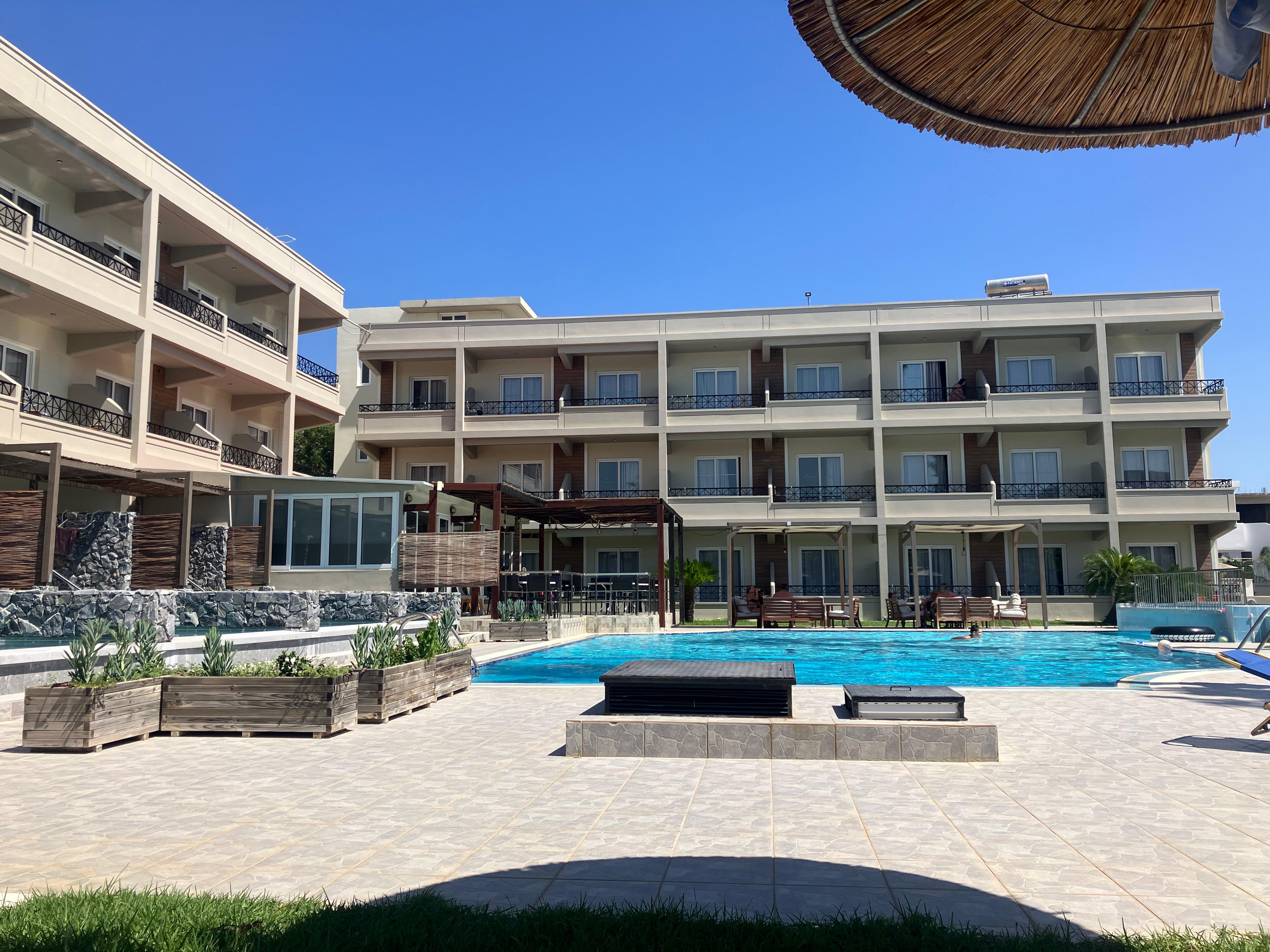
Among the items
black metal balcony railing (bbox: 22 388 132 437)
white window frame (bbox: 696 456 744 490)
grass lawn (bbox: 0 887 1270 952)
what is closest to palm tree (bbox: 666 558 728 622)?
white window frame (bbox: 696 456 744 490)

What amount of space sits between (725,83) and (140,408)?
17.0 metres

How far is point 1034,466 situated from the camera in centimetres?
3180

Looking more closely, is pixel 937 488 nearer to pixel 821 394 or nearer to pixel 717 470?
pixel 821 394

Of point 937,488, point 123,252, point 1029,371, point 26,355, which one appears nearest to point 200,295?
point 123,252

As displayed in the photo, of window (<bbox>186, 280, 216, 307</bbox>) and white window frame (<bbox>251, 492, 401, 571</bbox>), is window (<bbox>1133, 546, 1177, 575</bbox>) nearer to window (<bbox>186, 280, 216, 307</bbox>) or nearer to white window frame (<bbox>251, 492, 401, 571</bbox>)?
white window frame (<bbox>251, 492, 401, 571</bbox>)

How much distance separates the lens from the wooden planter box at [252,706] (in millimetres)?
7586

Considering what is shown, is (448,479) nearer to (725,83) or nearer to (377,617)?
(377,617)

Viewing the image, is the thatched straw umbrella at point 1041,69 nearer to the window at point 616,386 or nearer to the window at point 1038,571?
the window at point 1038,571

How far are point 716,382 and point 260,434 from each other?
15.6 metres

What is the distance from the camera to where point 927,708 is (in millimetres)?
7070

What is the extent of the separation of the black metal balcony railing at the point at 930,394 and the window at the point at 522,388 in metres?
12.5

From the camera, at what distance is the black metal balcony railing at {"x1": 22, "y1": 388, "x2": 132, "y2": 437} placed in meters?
18.4

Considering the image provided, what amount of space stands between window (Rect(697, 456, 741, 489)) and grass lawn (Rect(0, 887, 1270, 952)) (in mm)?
29697

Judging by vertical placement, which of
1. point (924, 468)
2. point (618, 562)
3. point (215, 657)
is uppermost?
point (924, 468)
